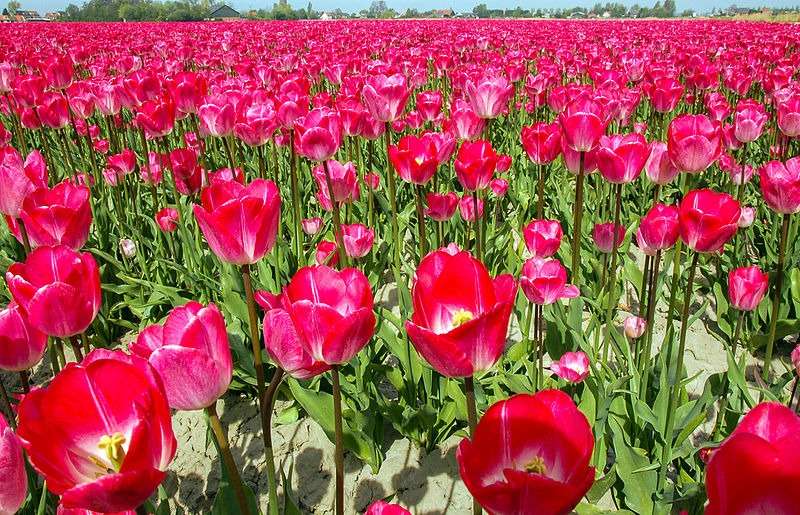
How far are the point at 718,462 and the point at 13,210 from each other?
2.41m

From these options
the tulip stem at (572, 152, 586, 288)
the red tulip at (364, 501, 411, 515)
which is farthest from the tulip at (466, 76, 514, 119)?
the red tulip at (364, 501, 411, 515)

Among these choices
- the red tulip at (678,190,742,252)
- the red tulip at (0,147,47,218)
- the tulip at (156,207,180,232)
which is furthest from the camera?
the tulip at (156,207,180,232)

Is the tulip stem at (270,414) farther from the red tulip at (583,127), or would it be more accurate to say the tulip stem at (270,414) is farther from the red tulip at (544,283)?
the red tulip at (583,127)

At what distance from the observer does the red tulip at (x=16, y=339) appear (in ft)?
4.84

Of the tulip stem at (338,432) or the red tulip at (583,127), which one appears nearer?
the tulip stem at (338,432)

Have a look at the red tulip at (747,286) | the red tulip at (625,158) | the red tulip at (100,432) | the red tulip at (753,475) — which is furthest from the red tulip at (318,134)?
the red tulip at (753,475)

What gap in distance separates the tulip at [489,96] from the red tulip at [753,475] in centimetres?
282

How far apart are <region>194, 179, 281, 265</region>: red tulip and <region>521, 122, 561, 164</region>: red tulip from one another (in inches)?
81.8

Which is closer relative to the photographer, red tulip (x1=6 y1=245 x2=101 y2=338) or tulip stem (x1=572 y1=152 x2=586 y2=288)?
red tulip (x1=6 y1=245 x2=101 y2=338)

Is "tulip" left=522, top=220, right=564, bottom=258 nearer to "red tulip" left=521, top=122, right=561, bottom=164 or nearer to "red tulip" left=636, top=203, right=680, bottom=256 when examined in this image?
"red tulip" left=636, top=203, right=680, bottom=256

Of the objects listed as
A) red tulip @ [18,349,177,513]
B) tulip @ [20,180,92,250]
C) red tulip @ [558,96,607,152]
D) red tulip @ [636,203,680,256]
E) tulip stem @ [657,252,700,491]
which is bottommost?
tulip stem @ [657,252,700,491]

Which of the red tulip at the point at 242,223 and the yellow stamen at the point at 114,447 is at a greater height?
the red tulip at the point at 242,223

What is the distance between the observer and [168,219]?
3.62 m

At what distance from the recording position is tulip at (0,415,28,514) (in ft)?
3.04
